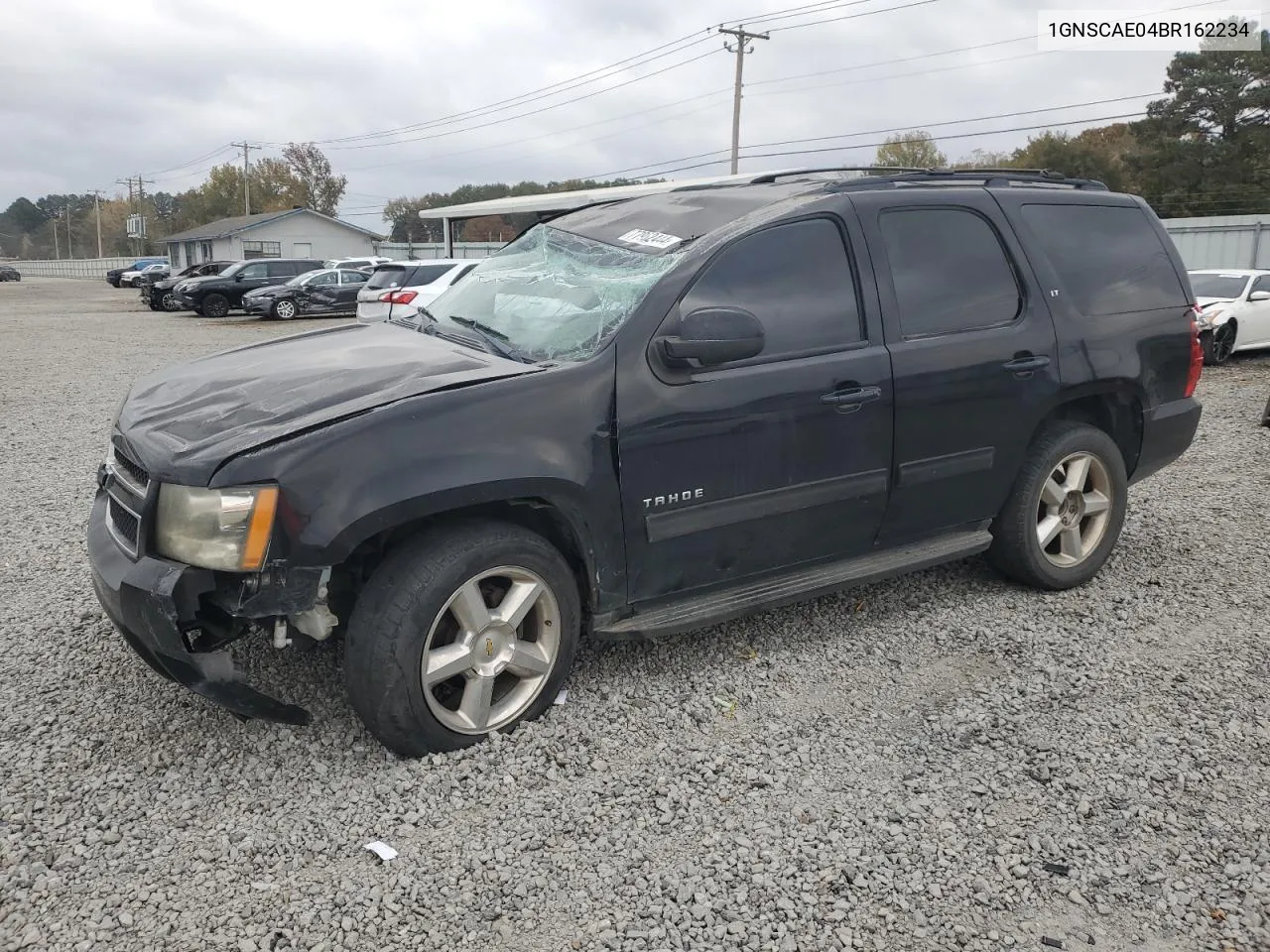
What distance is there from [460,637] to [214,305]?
27.0 metres

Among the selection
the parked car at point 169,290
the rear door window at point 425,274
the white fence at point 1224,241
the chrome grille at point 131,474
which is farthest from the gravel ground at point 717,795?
the parked car at point 169,290

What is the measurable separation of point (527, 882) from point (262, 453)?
1.42 metres

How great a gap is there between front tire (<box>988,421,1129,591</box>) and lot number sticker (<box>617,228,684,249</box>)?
195cm

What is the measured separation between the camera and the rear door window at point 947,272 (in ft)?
13.3

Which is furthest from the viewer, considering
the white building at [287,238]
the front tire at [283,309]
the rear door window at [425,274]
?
the white building at [287,238]

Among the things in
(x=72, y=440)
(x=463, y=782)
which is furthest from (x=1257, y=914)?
(x=72, y=440)

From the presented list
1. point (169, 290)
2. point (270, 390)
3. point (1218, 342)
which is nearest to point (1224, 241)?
point (1218, 342)

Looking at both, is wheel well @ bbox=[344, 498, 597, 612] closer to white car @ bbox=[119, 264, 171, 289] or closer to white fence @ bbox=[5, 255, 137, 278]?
white car @ bbox=[119, 264, 171, 289]

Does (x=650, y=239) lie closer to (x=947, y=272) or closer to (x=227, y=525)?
(x=947, y=272)

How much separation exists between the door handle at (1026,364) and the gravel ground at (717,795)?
43.7 inches

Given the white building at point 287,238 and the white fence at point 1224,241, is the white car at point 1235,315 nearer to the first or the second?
the white fence at point 1224,241

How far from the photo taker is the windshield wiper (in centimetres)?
361

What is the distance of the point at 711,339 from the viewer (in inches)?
132

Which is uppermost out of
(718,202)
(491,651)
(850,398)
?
(718,202)
